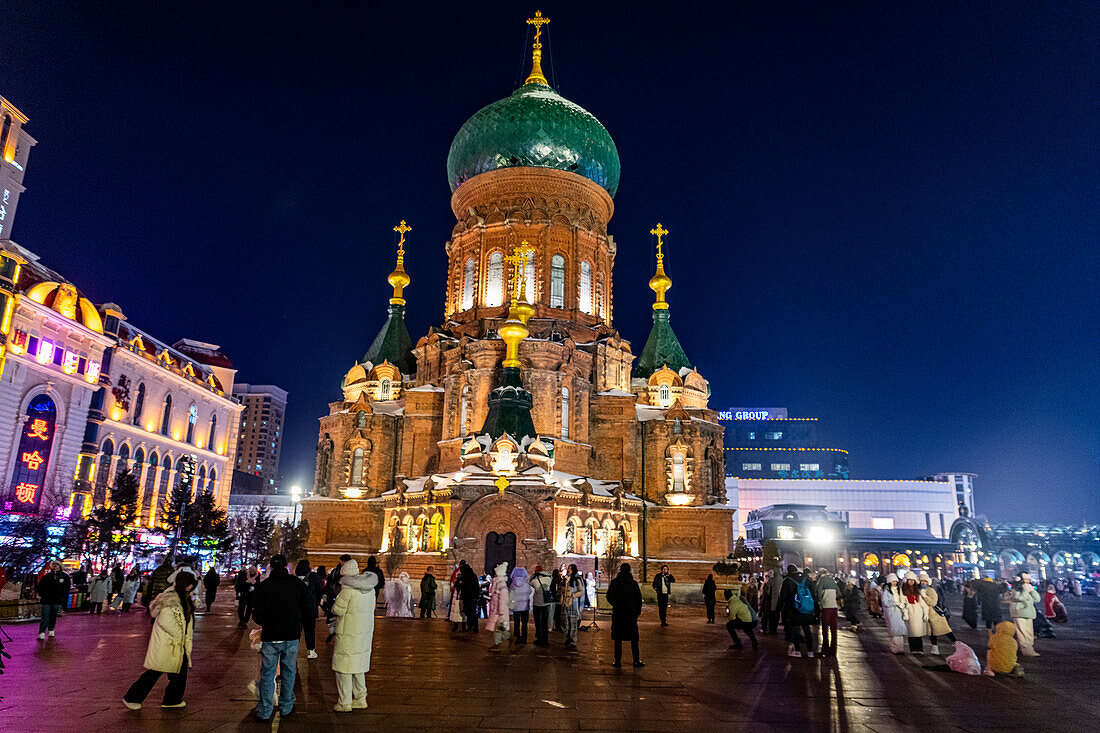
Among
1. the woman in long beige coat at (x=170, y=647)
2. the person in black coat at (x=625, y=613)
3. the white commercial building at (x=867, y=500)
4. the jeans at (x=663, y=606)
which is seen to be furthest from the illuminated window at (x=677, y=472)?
the white commercial building at (x=867, y=500)

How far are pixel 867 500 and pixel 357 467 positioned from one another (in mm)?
76277

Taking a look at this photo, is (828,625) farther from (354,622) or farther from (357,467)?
(357,467)

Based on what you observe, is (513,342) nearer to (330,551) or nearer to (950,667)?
(330,551)

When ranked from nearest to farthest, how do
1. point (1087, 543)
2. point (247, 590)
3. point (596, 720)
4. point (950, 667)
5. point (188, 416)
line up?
point (596, 720) < point (950, 667) < point (247, 590) < point (188, 416) < point (1087, 543)

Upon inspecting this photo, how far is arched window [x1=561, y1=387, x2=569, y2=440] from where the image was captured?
118 feet

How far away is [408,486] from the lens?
34.7m

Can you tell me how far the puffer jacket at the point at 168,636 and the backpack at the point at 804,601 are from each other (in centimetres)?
1052

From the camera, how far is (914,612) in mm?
14656

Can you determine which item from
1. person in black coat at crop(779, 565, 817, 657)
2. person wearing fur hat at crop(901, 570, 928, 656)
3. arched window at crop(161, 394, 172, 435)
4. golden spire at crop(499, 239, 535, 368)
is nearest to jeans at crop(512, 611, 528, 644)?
person in black coat at crop(779, 565, 817, 657)

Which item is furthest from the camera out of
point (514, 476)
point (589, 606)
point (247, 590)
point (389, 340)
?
point (389, 340)

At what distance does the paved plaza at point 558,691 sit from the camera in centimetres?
789

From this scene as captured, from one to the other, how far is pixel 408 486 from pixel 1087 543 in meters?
91.0

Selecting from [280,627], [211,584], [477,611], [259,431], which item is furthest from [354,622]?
[259,431]

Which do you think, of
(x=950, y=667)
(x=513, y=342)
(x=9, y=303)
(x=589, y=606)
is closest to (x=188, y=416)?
(x=9, y=303)
